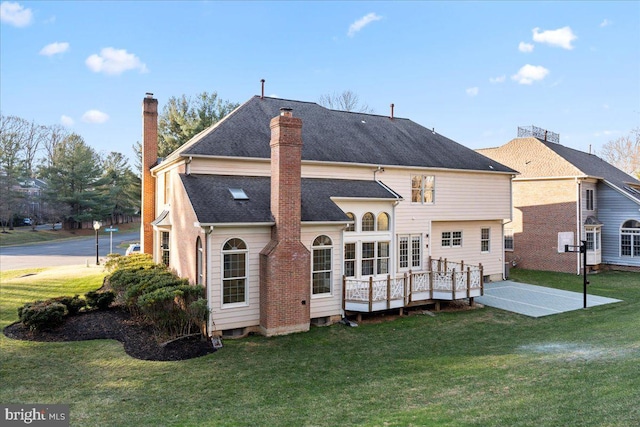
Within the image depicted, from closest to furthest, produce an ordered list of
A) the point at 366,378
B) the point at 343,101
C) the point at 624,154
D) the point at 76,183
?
the point at 366,378 < the point at 624,154 < the point at 343,101 < the point at 76,183

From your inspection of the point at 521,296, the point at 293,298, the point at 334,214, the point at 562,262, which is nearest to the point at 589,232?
the point at 562,262

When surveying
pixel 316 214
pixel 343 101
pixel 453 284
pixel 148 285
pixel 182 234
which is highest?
pixel 343 101

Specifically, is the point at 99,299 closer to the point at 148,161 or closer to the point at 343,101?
the point at 148,161

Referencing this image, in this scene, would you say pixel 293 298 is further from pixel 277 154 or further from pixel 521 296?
pixel 521 296

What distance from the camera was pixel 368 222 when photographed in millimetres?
15125

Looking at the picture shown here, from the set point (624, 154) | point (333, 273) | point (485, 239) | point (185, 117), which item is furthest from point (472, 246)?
point (624, 154)

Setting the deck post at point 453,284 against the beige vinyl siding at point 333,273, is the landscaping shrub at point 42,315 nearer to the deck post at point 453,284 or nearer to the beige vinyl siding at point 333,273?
the beige vinyl siding at point 333,273

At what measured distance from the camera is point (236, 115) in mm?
16250

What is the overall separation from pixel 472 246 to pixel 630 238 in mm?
12364

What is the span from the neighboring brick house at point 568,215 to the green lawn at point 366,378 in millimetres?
11846

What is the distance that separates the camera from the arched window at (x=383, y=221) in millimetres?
15328

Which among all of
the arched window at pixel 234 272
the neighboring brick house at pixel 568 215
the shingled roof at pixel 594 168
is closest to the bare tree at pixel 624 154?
the shingled roof at pixel 594 168

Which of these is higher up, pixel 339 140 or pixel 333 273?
pixel 339 140

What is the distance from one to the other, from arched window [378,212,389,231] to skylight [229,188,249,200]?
18.2 feet
